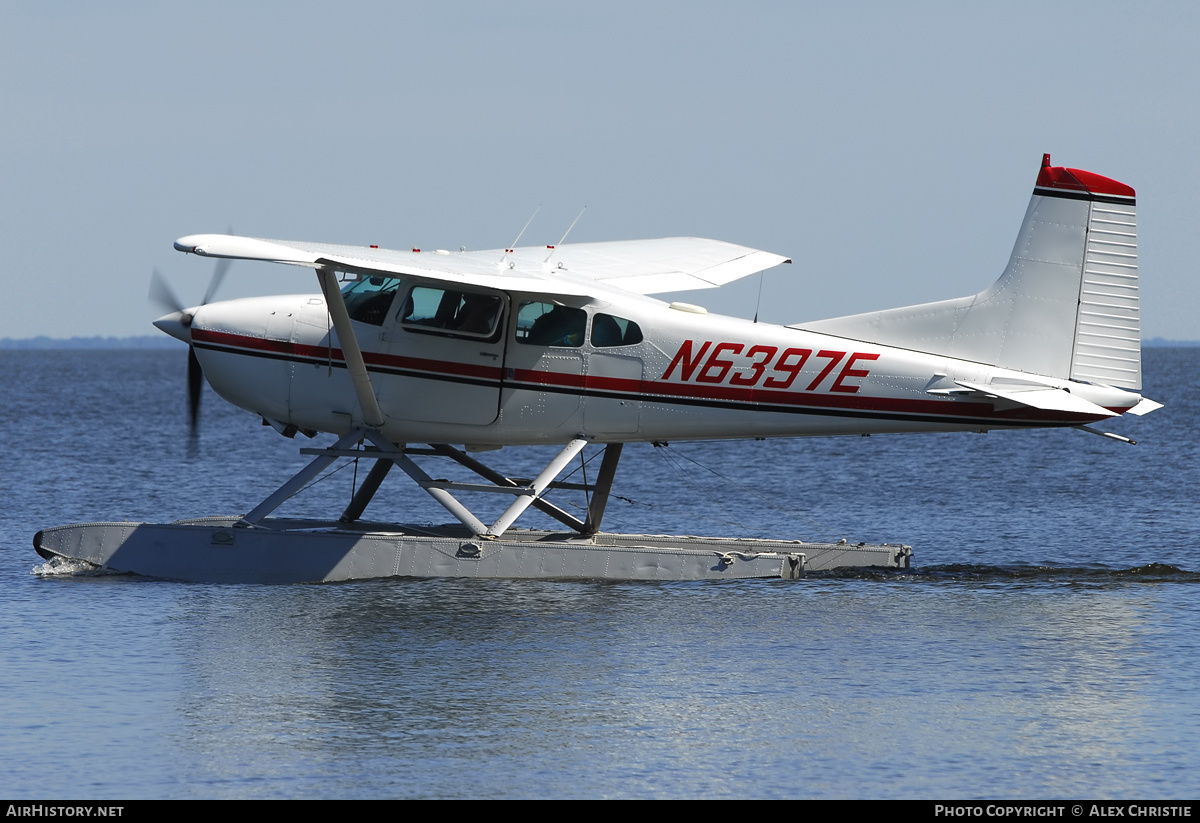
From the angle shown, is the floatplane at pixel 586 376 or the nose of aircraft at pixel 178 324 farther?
the nose of aircraft at pixel 178 324

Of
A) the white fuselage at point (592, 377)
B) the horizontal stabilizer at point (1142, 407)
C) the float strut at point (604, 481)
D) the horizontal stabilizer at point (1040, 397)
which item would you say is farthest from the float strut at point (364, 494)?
the horizontal stabilizer at point (1142, 407)

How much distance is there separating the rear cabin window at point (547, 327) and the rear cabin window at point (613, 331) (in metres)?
0.20

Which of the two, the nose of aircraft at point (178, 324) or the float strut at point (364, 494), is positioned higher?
the nose of aircraft at point (178, 324)

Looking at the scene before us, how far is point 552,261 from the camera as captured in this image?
1566cm

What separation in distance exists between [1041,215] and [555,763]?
749cm

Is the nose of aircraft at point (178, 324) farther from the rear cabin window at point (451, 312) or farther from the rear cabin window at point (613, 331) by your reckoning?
the rear cabin window at point (613, 331)

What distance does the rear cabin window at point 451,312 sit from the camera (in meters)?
13.5

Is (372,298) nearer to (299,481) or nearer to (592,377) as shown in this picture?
(299,481)

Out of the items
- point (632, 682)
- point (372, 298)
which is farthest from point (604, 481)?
point (632, 682)

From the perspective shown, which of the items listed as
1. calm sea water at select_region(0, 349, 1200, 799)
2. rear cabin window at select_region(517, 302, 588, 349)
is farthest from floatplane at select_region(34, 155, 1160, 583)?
calm sea water at select_region(0, 349, 1200, 799)

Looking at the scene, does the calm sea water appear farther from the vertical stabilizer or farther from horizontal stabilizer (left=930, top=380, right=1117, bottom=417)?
the vertical stabilizer

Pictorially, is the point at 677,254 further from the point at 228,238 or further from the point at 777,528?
the point at 228,238
